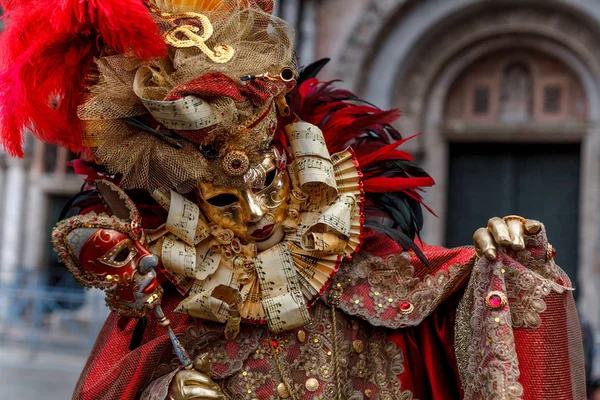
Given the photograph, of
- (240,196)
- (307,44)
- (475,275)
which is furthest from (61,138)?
(307,44)

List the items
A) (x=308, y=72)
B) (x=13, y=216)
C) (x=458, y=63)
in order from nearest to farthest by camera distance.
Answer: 1. (x=308, y=72)
2. (x=458, y=63)
3. (x=13, y=216)

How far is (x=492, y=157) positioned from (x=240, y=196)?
5.93m

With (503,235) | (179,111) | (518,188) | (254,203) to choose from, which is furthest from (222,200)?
(518,188)

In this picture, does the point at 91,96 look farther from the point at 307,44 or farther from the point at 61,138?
the point at 307,44

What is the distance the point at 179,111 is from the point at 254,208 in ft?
1.06

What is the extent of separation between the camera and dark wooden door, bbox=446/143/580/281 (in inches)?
289

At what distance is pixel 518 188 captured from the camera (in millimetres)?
7543

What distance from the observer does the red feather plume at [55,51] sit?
1.92 m

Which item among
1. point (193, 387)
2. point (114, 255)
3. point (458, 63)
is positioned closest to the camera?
point (114, 255)

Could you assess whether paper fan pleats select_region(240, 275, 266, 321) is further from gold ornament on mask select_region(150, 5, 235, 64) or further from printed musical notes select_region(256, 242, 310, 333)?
gold ornament on mask select_region(150, 5, 235, 64)

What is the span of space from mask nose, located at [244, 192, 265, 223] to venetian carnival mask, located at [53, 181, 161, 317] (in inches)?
11.3

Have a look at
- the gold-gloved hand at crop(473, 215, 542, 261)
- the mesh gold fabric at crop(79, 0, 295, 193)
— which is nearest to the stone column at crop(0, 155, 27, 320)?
the mesh gold fabric at crop(79, 0, 295, 193)

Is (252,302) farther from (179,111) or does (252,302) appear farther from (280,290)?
(179,111)

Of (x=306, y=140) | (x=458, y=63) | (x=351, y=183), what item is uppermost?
(x=458, y=63)
